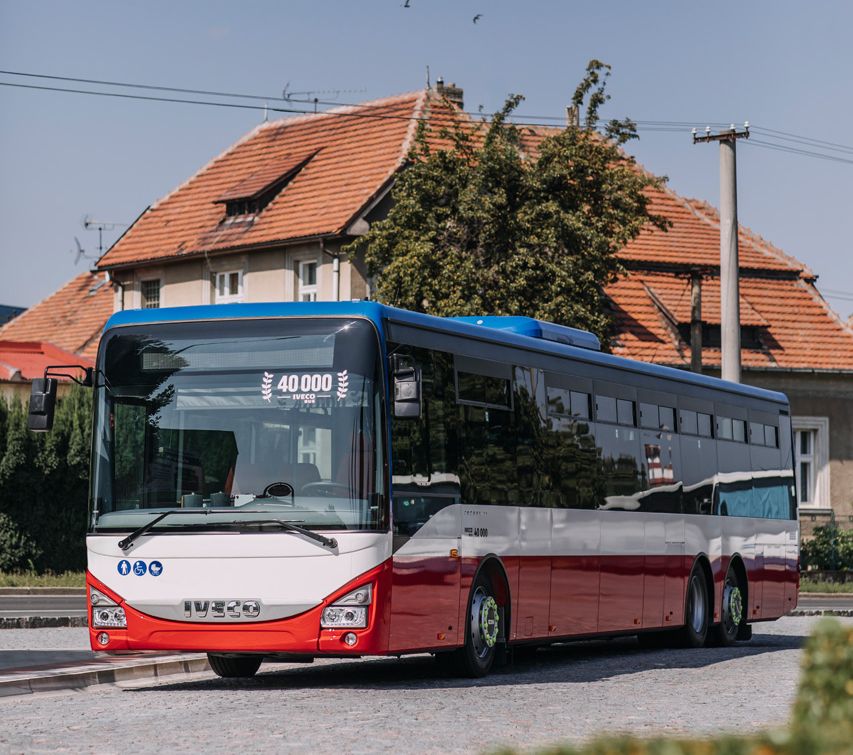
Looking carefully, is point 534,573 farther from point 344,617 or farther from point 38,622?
point 38,622

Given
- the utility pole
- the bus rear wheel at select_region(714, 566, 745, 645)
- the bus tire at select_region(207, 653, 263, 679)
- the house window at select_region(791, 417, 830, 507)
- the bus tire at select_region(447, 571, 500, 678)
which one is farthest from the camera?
the house window at select_region(791, 417, 830, 507)

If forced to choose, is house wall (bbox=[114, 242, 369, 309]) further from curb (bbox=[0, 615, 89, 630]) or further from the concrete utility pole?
curb (bbox=[0, 615, 89, 630])

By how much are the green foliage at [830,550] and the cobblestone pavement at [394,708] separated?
90.5ft

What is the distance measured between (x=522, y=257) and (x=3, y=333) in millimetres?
30400

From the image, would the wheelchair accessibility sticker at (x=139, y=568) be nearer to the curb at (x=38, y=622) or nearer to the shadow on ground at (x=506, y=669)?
the shadow on ground at (x=506, y=669)

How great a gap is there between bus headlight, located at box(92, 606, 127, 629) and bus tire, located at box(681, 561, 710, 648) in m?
8.64

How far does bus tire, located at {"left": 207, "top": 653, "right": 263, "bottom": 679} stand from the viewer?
1577 centimetres

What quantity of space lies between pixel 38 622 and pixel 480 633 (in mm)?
9355

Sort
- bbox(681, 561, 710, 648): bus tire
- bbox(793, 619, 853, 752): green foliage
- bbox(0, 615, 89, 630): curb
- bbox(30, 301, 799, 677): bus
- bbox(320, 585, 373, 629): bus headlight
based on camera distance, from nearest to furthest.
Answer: bbox(793, 619, 853, 752): green foliage < bbox(320, 585, 373, 629): bus headlight < bbox(30, 301, 799, 677): bus < bbox(681, 561, 710, 648): bus tire < bbox(0, 615, 89, 630): curb

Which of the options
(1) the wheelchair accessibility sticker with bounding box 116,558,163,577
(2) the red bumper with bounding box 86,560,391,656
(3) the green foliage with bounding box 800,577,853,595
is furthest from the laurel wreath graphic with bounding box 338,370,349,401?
(3) the green foliage with bounding box 800,577,853,595

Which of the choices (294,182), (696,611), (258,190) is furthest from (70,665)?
(294,182)

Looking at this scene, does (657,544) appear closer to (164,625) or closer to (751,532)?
(751,532)

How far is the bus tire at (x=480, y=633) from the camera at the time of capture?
1525 cm

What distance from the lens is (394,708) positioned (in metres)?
12.3
